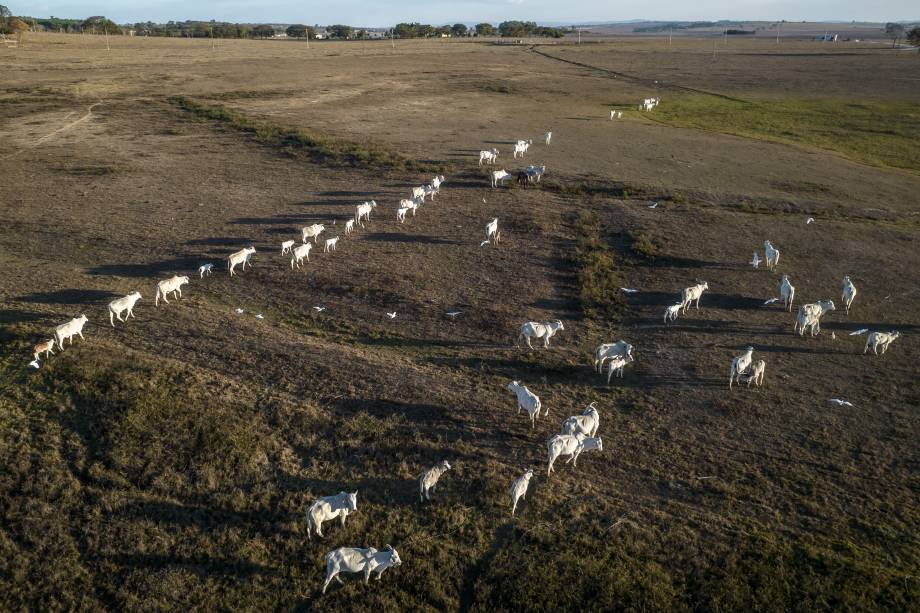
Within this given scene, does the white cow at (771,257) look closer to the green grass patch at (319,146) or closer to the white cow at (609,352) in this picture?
the white cow at (609,352)

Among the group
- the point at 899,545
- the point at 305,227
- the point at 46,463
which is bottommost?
the point at 899,545

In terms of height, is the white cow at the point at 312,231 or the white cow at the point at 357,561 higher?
the white cow at the point at 312,231

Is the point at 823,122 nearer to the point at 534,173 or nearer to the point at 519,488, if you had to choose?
the point at 534,173

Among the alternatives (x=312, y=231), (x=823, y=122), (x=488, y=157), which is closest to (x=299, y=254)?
(x=312, y=231)

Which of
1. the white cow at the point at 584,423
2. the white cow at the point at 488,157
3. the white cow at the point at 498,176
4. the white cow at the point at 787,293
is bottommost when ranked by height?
the white cow at the point at 584,423

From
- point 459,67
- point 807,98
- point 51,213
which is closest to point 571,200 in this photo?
point 51,213

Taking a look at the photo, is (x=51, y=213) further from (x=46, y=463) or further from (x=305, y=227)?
(x=46, y=463)

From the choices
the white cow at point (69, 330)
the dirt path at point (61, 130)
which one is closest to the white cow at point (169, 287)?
the white cow at point (69, 330)
